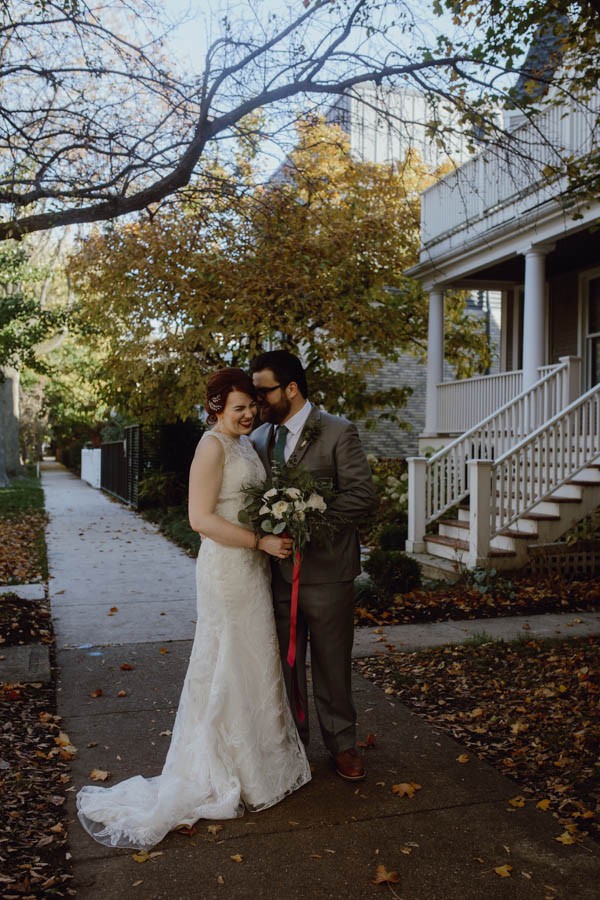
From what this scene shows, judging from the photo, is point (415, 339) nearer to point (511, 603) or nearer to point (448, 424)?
point (448, 424)

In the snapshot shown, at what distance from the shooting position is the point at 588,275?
13.9m

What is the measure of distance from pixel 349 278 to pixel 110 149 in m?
7.01

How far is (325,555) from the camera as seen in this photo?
405cm

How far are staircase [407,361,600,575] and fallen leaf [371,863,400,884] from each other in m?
6.54

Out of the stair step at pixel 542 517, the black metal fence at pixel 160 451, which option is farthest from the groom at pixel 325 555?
the black metal fence at pixel 160 451

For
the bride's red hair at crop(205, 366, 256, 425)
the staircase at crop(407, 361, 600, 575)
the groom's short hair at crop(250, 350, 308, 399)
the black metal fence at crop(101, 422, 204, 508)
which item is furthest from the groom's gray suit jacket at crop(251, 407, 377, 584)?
the black metal fence at crop(101, 422, 204, 508)

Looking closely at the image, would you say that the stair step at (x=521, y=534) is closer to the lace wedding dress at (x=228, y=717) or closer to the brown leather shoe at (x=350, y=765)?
the brown leather shoe at (x=350, y=765)

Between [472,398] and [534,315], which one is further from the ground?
[534,315]

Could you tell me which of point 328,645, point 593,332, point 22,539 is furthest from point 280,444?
point 593,332

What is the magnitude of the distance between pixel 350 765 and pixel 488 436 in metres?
7.87

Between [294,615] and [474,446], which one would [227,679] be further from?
[474,446]

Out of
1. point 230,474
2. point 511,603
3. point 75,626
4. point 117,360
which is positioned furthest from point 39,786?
point 117,360

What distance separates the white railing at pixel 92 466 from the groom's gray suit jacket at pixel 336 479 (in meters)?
25.9

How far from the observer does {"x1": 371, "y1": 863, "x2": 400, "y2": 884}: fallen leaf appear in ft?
10.3
